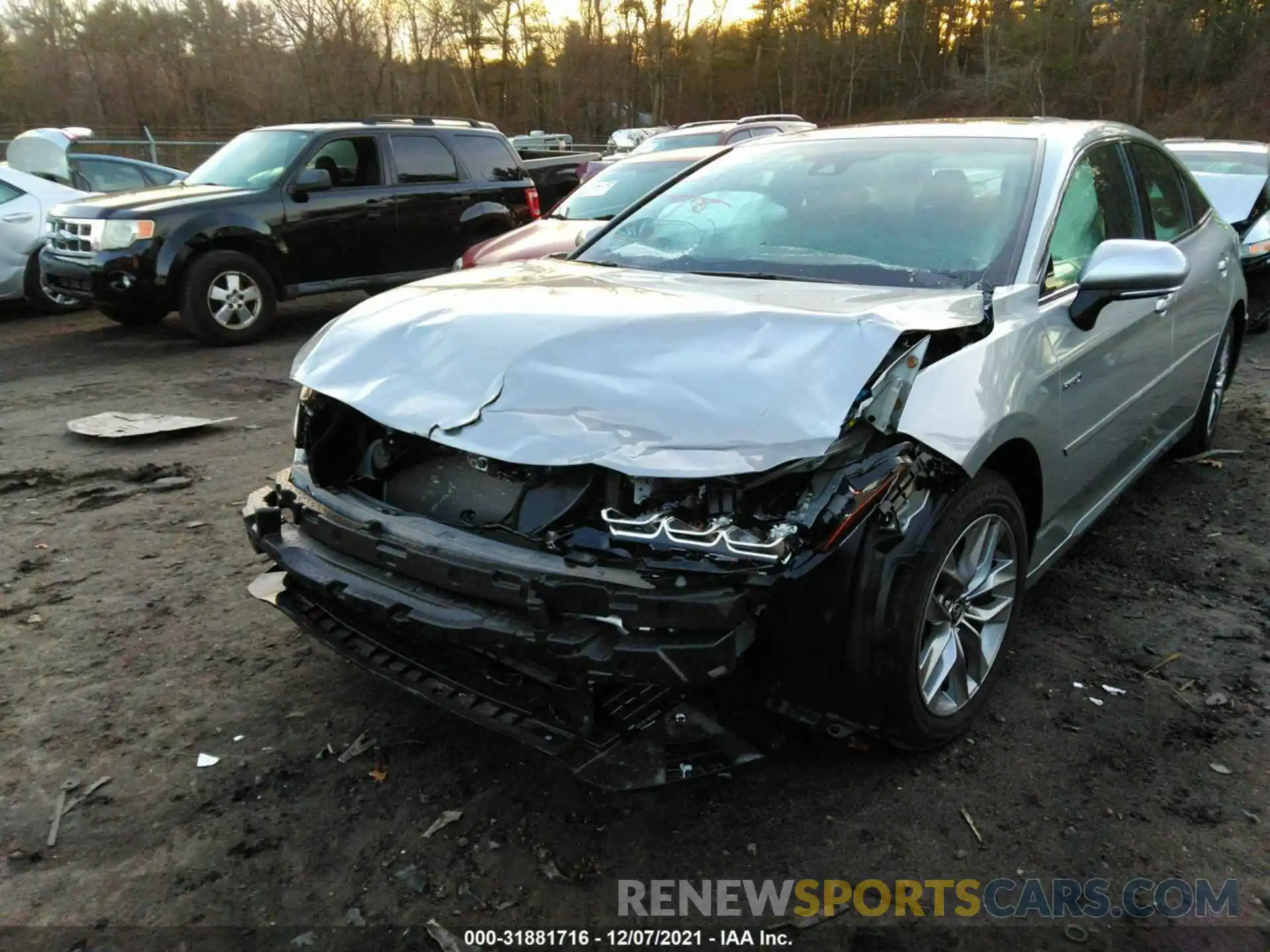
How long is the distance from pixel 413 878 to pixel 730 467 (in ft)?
4.17

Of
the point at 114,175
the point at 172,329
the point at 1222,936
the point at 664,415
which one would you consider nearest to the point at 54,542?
the point at 664,415

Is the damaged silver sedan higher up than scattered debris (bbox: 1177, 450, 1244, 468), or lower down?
higher up

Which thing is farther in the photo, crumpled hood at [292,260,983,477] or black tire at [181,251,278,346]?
black tire at [181,251,278,346]

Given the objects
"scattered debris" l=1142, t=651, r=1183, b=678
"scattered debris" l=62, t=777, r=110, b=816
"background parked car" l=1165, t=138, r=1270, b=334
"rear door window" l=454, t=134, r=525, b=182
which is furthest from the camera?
"rear door window" l=454, t=134, r=525, b=182

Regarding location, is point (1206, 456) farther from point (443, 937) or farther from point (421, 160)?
point (421, 160)

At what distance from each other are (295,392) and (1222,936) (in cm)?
618

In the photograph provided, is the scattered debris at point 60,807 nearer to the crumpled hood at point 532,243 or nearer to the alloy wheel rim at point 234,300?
the crumpled hood at point 532,243

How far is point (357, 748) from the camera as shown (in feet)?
8.98

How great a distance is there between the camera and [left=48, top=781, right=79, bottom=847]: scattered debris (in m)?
2.39

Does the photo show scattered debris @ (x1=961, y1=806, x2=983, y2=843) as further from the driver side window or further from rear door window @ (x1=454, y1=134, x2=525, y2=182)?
rear door window @ (x1=454, y1=134, x2=525, y2=182)

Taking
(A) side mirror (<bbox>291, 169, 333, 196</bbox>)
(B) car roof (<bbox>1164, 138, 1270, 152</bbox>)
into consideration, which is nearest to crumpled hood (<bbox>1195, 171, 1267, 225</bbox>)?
(B) car roof (<bbox>1164, 138, 1270, 152</bbox>)

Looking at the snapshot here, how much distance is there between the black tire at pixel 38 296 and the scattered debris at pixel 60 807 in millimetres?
7698

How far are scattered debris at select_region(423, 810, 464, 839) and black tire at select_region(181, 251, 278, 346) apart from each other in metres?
6.86

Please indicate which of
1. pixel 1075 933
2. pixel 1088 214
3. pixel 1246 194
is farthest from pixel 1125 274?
pixel 1246 194
